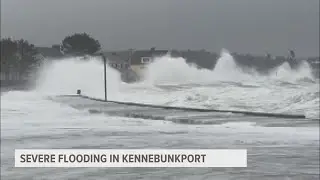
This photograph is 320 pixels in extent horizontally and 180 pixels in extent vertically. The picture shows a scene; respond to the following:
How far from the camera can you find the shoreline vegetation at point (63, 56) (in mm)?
1532

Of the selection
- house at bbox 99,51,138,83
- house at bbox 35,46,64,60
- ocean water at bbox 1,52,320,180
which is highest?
house at bbox 35,46,64,60

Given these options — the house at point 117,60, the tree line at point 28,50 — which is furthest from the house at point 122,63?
the tree line at point 28,50

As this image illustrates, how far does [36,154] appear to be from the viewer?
1.29 metres

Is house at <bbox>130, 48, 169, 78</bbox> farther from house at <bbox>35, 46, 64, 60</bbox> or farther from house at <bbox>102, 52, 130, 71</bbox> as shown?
house at <bbox>35, 46, 64, 60</bbox>

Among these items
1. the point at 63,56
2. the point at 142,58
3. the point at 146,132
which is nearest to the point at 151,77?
the point at 142,58

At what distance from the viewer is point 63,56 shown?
5.51 feet

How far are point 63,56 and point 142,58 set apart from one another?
288 mm

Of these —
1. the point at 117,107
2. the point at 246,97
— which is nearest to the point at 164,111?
the point at 117,107

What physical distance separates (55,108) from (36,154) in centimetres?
361

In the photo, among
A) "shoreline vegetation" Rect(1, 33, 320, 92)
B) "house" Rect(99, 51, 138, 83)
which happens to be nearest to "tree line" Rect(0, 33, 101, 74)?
"shoreline vegetation" Rect(1, 33, 320, 92)

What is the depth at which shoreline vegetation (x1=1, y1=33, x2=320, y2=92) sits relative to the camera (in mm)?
1532

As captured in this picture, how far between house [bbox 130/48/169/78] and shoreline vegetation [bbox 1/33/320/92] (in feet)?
0.10

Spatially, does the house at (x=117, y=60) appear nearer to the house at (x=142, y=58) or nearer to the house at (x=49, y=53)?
the house at (x=142, y=58)

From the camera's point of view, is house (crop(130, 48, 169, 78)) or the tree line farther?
house (crop(130, 48, 169, 78))
